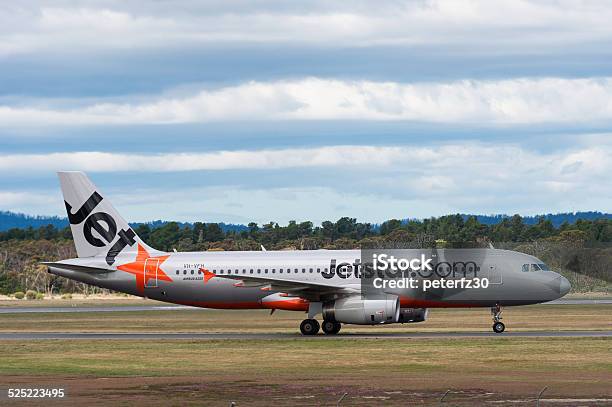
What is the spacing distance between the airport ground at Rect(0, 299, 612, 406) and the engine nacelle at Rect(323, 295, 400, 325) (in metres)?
0.97

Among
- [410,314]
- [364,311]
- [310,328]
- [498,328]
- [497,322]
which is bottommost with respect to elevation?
[310,328]

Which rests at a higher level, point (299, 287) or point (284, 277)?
point (284, 277)

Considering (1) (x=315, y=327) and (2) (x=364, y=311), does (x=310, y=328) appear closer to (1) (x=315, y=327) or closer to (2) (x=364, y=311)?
(1) (x=315, y=327)

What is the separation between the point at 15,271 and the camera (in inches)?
6284

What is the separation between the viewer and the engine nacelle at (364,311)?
54500 millimetres

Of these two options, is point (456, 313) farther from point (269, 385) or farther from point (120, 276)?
point (269, 385)

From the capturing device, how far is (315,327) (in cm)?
5650

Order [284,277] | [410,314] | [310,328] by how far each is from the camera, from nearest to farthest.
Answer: [310,328], [410,314], [284,277]

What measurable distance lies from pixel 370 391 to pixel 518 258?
26.5m

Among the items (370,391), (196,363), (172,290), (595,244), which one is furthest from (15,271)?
(370,391)

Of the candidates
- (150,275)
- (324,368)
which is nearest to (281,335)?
(150,275)

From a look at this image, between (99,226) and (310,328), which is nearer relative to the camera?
(310,328)

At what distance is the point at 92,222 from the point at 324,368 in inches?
1040

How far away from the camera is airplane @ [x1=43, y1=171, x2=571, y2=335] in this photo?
5650cm
